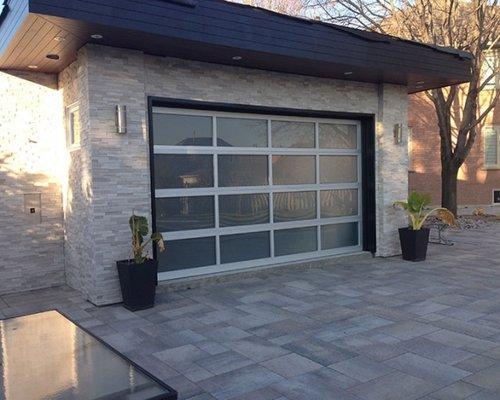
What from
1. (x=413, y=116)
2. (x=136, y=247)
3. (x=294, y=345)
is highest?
(x=413, y=116)

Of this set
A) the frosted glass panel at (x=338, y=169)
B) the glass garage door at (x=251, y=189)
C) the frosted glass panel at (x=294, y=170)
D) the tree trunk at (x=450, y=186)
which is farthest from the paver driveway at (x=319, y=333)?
the tree trunk at (x=450, y=186)

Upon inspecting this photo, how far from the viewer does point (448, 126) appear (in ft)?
47.8

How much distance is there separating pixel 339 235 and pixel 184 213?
337cm

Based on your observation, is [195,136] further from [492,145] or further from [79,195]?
[492,145]

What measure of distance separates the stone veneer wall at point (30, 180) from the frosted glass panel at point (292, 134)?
135 inches

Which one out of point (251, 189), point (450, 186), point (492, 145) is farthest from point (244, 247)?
point (492, 145)

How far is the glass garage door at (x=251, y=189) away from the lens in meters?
7.37

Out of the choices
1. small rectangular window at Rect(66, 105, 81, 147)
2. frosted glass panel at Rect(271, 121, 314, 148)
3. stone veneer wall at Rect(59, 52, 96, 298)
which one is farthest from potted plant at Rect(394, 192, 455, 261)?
small rectangular window at Rect(66, 105, 81, 147)

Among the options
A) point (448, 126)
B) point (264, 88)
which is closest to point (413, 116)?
point (448, 126)

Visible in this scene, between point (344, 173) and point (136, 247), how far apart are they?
4735 mm

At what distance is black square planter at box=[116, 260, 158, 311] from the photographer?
612cm

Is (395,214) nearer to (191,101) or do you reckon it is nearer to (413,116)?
(191,101)

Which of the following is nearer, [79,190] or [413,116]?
[79,190]

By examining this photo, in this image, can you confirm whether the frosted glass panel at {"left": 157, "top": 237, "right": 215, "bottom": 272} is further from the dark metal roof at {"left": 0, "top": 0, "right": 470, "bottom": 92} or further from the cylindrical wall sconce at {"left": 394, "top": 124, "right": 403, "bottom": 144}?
the cylindrical wall sconce at {"left": 394, "top": 124, "right": 403, "bottom": 144}
